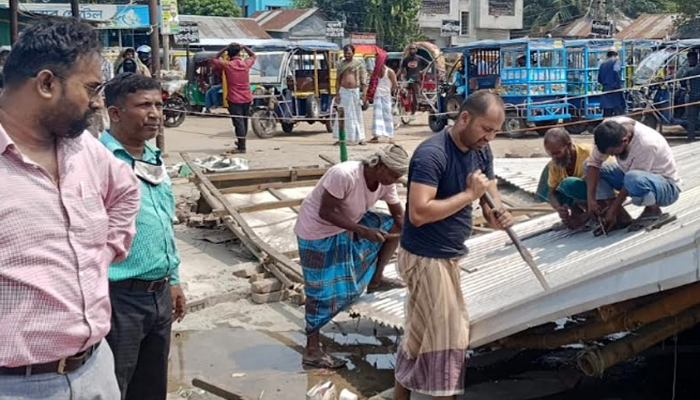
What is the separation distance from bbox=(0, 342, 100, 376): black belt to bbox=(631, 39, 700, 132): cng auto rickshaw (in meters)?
13.4

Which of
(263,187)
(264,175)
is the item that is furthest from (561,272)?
(264,175)

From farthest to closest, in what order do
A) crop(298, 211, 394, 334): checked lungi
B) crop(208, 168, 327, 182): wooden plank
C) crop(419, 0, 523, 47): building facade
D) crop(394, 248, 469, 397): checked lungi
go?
1. crop(419, 0, 523, 47): building facade
2. crop(208, 168, 327, 182): wooden plank
3. crop(298, 211, 394, 334): checked lungi
4. crop(394, 248, 469, 397): checked lungi

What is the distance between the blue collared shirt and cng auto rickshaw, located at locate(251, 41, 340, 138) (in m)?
13.7

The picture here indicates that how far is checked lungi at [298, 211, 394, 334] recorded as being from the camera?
4.95 metres

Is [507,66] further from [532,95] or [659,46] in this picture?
[659,46]

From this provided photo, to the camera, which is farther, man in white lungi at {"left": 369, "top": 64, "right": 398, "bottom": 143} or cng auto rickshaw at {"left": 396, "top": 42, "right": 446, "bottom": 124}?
cng auto rickshaw at {"left": 396, "top": 42, "right": 446, "bottom": 124}

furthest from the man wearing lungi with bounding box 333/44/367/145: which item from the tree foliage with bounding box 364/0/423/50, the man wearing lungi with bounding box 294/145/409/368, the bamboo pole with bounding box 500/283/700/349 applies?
the tree foliage with bounding box 364/0/423/50

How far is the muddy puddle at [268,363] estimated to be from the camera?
4734 millimetres

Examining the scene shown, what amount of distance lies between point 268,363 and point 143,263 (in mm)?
2123

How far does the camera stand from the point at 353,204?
483 centimetres

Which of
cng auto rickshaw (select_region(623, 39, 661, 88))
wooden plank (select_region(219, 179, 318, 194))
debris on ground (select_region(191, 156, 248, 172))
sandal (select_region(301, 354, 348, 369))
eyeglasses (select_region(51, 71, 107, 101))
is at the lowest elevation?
sandal (select_region(301, 354, 348, 369))

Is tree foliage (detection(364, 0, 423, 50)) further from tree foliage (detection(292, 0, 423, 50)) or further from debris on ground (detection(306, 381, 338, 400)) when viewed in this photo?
debris on ground (detection(306, 381, 338, 400))

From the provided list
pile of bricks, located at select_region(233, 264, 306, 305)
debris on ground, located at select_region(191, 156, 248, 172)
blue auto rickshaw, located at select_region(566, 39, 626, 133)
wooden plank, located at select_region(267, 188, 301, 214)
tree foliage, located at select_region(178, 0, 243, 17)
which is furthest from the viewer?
tree foliage, located at select_region(178, 0, 243, 17)

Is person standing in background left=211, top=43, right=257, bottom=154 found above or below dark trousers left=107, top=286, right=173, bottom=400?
above
